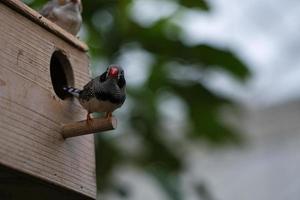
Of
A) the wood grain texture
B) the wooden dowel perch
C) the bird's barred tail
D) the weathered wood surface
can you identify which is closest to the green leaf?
the wood grain texture

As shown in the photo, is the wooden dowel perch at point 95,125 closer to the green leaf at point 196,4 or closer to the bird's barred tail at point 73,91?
the bird's barred tail at point 73,91

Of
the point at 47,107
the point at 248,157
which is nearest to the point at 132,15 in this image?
the point at 47,107

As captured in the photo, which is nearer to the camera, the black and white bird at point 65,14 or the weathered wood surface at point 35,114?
the weathered wood surface at point 35,114

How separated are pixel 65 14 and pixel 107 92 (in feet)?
2.79

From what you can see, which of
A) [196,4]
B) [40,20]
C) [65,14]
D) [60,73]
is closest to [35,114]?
[40,20]

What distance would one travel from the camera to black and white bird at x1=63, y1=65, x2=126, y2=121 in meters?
2.71

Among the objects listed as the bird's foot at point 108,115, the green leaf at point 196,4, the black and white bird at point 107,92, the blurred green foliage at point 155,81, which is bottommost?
the bird's foot at point 108,115

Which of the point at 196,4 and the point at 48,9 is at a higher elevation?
the point at 196,4

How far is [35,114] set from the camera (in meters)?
2.67

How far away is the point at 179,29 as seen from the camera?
188 inches

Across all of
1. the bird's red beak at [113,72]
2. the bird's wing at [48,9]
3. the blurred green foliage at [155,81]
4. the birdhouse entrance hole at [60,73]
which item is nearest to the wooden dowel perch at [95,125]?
the bird's red beak at [113,72]

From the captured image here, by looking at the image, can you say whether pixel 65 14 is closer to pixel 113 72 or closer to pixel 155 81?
pixel 113 72

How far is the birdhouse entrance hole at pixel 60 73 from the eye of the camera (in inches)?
118

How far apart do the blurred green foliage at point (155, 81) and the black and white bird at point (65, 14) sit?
519mm
